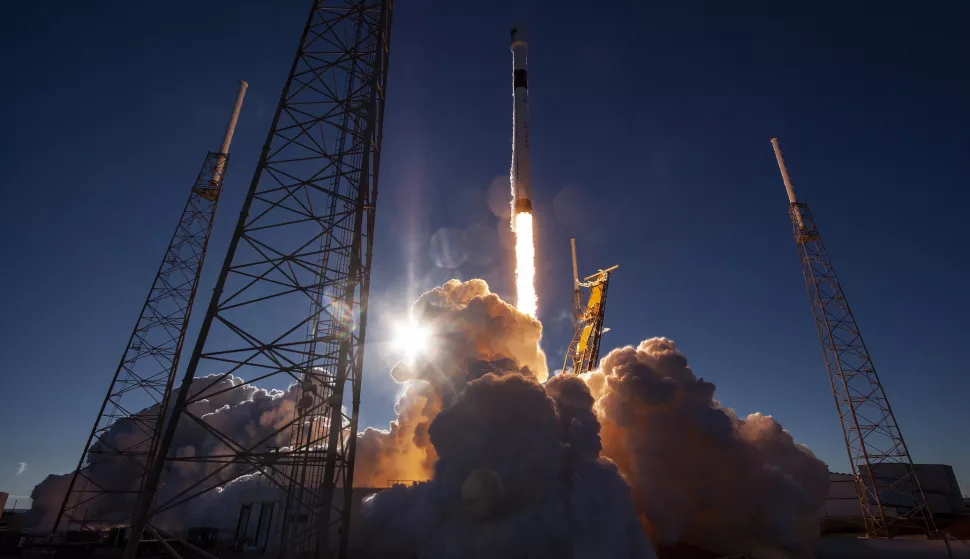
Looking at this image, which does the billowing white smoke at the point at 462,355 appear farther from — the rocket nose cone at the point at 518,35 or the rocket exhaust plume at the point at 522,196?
the rocket nose cone at the point at 518,35

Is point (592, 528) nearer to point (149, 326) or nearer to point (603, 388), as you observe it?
point (603, 388)

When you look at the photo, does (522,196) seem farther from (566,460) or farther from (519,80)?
(566,460)

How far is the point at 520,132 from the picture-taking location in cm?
4347

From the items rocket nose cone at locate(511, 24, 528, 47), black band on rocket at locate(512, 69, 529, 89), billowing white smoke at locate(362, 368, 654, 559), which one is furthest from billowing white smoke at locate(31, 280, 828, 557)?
rocket nose cone at locate(511, 24, 528, 47)

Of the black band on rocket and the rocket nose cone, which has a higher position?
the rocket nose cone

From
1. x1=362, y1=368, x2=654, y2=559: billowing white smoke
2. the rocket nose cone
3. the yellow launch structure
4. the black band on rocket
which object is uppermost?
the rocket nose cone

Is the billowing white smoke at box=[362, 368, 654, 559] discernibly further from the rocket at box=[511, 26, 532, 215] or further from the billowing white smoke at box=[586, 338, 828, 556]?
the rocket at box=[511, 26, 532, 215]

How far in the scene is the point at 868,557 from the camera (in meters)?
32.5

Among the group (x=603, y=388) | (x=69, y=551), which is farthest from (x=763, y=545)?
(x=69, y=551)

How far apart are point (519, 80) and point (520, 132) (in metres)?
5.97

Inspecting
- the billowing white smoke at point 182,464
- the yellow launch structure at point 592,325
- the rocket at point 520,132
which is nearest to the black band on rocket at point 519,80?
the rocket at point 520,132

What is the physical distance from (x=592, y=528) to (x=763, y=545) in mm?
13949

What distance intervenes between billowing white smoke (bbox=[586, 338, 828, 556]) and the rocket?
52.5 ft

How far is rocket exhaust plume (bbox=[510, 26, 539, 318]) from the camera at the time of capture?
130 feet
